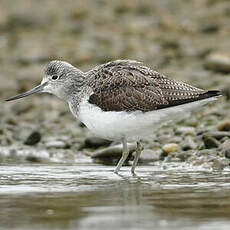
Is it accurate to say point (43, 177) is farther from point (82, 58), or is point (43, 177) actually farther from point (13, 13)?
point (13, 13)

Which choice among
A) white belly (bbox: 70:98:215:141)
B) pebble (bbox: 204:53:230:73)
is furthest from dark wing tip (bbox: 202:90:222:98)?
pebble (bbox: 204:53:230:73)

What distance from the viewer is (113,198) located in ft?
23.9

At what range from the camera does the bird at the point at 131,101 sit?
30.6ft

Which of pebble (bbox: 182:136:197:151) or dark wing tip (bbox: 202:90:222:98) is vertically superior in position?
dark wing tip (bbox: 202:90:222:98)

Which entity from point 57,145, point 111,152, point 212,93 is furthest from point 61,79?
point 212,93

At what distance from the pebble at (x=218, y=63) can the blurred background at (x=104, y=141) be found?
0.03 m

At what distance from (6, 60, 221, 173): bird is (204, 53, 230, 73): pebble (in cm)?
594

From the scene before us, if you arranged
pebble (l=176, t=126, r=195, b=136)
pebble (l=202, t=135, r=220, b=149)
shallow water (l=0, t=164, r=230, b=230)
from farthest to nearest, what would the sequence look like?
pebble (l=176, t=126, r=195, b=136), pebble (l=202, t=135, r=220, b=149), shallow water (l=0, t=164, r=230, b=230)

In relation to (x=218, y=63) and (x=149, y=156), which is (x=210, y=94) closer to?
→ (x=149, y=156)

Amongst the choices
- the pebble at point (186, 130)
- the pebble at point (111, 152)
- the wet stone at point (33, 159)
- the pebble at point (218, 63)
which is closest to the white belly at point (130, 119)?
the pebble at point (111, 152)

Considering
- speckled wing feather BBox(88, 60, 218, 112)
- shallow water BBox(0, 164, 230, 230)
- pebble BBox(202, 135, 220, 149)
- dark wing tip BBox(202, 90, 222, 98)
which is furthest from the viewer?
pebble BBox(202, 135, 220, 149)

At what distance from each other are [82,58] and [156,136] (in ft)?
23.1

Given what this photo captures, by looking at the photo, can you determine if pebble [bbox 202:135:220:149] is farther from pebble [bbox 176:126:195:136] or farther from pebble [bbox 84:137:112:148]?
pebble [bbox 84:137:112:148]

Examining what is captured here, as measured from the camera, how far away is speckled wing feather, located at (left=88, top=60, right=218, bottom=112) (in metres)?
9.33
